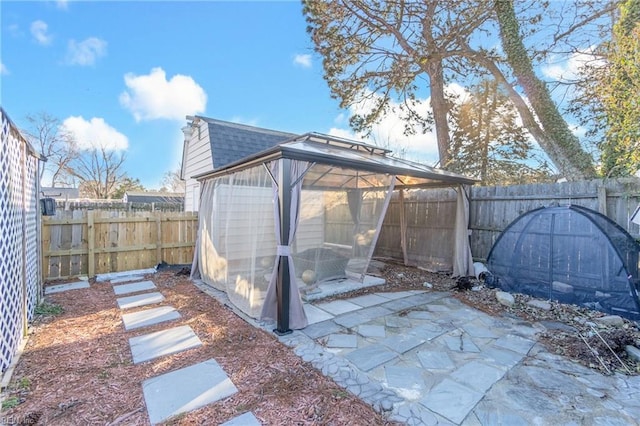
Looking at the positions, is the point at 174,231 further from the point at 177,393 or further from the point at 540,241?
the point at 540,241

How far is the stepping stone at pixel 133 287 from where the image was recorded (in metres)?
4.92

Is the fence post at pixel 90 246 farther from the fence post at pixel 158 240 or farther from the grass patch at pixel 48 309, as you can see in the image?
the grass patch at pixel 48 309

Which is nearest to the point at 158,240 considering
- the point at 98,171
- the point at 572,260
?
the point at 572,260

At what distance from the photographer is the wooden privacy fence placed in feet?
18.0

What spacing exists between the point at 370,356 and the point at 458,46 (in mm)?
7904

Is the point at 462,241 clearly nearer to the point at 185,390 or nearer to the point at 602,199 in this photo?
the point at 602,199

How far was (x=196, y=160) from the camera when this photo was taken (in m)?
8.95

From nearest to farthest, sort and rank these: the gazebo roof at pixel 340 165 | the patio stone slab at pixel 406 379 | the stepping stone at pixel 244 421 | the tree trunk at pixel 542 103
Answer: the stepping stone at pixel 244 421 → the patio stone slab at pixel 406 379 → the gazebo roof at pixel 340 165 → the tree trunk at pixel 542 103

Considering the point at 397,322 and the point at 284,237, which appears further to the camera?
the point at 397,322

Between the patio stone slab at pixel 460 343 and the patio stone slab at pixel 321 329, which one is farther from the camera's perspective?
the patio stone slab at pixel 321 329

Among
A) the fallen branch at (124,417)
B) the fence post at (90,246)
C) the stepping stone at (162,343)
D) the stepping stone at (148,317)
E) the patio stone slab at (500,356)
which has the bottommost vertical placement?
the stepping stone at (162,343)

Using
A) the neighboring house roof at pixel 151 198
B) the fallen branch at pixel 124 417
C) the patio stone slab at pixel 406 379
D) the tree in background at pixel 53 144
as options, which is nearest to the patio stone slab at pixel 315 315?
the patio stone slab at pixel 406 379

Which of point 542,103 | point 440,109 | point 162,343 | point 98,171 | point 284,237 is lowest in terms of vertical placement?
point 162,343

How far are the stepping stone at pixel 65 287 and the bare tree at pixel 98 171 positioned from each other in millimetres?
22959
